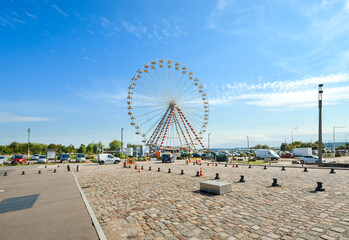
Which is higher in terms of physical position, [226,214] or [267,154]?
[226,214]

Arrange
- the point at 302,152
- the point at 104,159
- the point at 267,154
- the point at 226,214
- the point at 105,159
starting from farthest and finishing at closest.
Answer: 1. the point at 302,152
2. the point at 267,154
3. the point at 105,159
4. the point at 104,159
5. the point at 226,214

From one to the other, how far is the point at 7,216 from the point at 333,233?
943 centimetres

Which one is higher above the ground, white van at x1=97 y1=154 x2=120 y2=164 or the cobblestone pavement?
the cobblestone pavement

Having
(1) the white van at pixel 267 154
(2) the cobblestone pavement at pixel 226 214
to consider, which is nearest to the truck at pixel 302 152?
(1) the white van at pixel 267 154

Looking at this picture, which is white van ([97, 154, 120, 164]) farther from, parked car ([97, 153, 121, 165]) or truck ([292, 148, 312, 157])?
truck ([292, 148, 312, 157])

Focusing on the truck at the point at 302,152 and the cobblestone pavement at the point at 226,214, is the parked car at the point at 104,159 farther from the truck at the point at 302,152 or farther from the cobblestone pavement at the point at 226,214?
the truck at the point at 302,152

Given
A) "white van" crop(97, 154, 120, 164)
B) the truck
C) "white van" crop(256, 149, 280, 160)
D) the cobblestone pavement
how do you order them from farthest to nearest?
the truck, "white van" crop(256, 149, 280, 160), "white van" crop(97, 154, 120, 164), the cobblestone pavement

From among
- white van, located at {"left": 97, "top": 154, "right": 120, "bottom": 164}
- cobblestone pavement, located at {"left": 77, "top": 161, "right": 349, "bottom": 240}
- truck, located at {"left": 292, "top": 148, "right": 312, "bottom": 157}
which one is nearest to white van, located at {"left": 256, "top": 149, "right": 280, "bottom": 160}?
truck, located at {"left": 292, "top": 148, "right": 312, "bottom": 157}

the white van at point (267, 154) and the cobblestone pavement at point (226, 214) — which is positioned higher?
the cobblestone pavement at point (226, 214)

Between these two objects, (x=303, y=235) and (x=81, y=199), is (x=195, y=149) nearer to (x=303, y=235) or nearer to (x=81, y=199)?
(x=81, y=199)

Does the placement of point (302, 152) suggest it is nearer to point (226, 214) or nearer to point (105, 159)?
point (105, 159)

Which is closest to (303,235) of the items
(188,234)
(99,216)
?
(188,234)

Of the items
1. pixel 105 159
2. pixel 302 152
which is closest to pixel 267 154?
pixel 302 152

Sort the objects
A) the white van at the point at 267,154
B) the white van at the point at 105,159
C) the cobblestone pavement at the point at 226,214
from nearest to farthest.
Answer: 1. the cobblestone pavement at the point at 226,214
2. the white van at the point at 105,159
3. the white van at the point at 267,154
